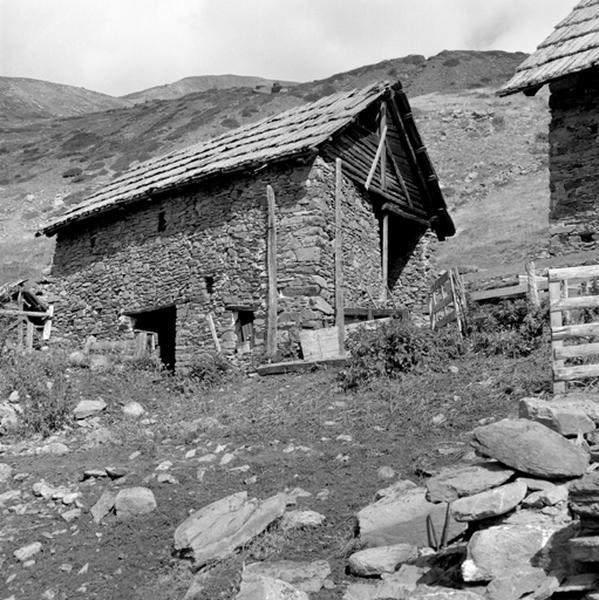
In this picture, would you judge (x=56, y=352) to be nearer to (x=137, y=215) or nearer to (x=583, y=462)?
(x=137, y=215)

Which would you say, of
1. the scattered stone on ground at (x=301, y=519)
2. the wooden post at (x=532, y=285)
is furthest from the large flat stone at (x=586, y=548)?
the wooden post at (x=532, y=285)

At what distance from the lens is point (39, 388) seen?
546 inches

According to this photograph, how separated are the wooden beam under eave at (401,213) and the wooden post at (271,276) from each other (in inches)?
145

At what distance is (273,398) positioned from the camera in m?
13.1

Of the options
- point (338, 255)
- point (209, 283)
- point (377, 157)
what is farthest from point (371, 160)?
point (209, 283)

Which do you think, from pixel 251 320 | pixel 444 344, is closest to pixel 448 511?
pixel 444 344

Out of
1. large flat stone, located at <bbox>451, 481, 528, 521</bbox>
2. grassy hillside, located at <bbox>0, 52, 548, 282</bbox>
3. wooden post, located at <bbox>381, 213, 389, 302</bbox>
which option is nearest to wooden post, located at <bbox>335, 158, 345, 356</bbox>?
wooden post, located at <bbox>381, 213, 389, 302</bbox>

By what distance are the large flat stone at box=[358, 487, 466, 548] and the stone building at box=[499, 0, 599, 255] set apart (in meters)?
8.78

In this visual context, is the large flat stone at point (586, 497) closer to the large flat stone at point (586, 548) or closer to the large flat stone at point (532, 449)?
A: the large flat stone at point (586, 548)

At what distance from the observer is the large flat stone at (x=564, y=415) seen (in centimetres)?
702

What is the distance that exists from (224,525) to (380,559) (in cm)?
194

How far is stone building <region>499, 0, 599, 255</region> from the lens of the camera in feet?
46.5

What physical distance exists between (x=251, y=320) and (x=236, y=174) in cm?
342

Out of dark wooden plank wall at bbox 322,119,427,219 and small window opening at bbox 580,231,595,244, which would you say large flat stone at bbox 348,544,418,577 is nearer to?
small window opening at bbox 580,231,595,244
